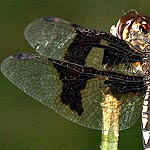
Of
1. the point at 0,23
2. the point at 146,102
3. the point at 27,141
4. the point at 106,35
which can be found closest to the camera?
the point at 106,35

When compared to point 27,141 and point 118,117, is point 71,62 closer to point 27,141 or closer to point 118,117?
point 118,117

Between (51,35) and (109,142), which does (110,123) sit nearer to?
(109,142)

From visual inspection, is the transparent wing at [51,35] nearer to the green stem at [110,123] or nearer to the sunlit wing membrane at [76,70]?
the sunlit wing membrane at [76,70]

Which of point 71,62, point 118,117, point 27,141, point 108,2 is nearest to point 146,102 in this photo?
point 118,117

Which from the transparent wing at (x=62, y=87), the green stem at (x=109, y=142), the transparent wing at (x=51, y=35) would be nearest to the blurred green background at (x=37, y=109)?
the transparent wing at (x=62, y=87)

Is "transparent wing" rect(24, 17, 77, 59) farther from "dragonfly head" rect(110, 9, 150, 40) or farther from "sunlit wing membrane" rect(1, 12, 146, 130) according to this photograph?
"dragonfly head" rect(110, 9, 150, 40)

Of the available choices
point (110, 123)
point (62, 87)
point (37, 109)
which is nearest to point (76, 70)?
point (62, 87)
